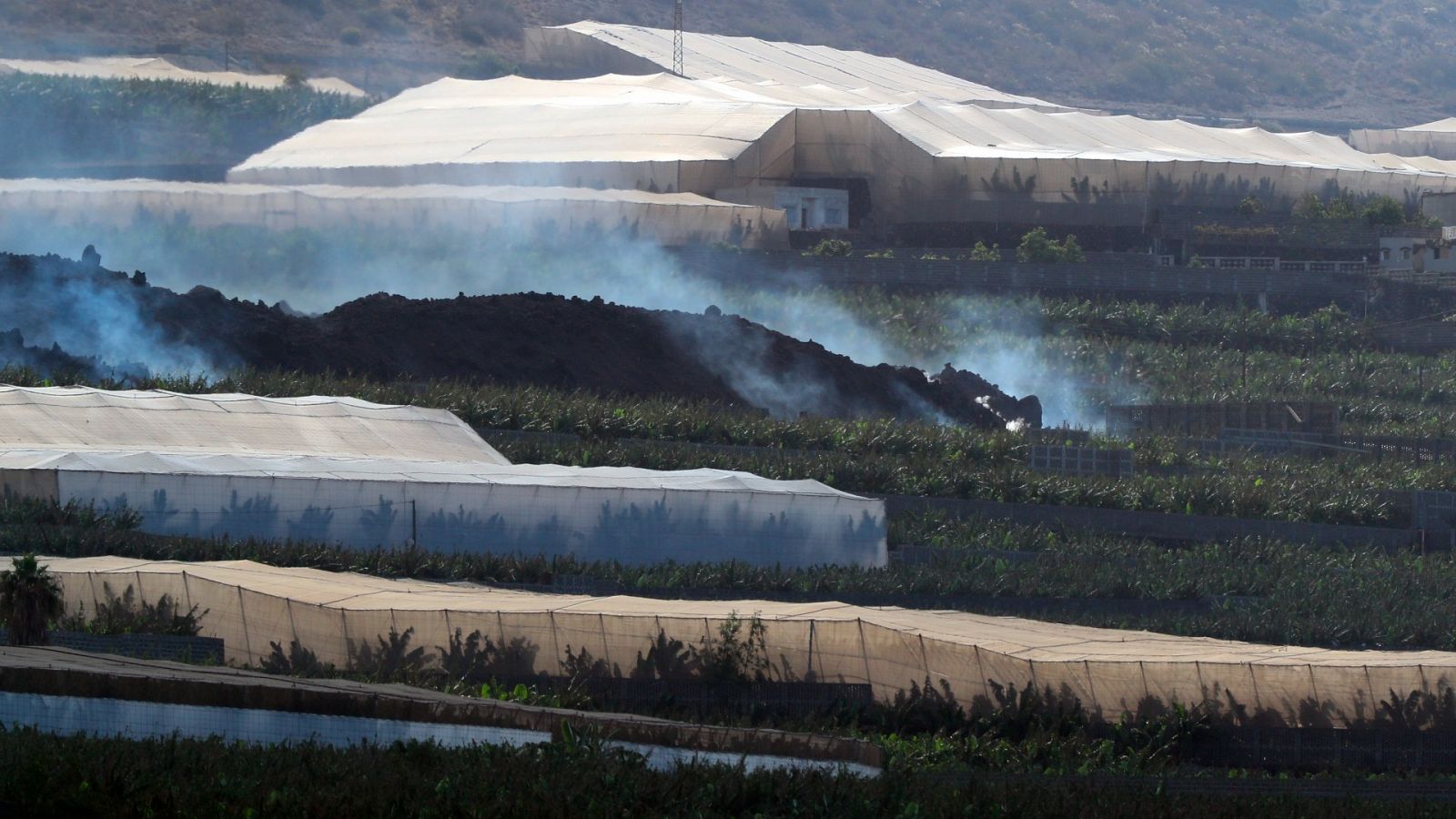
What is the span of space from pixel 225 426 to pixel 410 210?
87.6 feet

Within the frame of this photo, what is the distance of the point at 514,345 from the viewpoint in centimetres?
3603

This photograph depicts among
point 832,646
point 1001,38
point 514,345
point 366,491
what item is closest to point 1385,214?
point 514,345

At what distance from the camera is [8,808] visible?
10570 millimetres

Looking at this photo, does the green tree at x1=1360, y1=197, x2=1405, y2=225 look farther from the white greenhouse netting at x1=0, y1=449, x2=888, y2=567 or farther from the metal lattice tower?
the white greenhouse netting at x1=0, y1=449, x2=888, y2=567

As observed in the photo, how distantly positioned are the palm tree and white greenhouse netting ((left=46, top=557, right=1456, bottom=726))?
2.01m

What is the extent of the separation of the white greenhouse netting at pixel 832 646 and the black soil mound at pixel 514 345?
15.4 meters

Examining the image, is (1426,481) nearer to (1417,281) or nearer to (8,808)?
(1417,281)

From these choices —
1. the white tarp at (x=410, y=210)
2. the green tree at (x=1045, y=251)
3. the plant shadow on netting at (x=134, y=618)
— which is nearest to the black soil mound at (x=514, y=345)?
the white tarp at (x=410, y=210)

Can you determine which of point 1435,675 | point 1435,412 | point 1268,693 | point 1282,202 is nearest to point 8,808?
point 1268,693

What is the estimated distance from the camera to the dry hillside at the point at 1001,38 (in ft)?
323

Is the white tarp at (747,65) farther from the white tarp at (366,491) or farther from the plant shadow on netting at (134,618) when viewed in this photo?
the plant shadow on netting at (134,618)

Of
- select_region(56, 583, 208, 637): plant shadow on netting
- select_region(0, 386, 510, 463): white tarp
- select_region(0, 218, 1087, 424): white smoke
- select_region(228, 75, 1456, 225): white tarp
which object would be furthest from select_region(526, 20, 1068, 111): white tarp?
select_region(56, 583, 208, 637): plant shadow on netting

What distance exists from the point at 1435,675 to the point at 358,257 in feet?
125

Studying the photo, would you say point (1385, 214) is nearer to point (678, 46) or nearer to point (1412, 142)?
point (678, 46)
